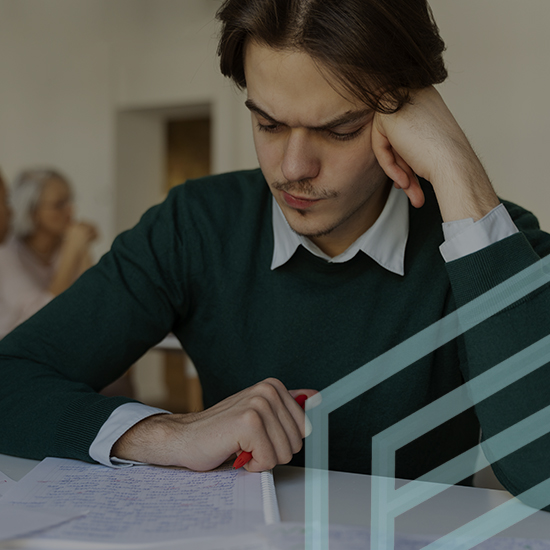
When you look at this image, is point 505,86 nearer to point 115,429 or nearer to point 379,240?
point 379,240

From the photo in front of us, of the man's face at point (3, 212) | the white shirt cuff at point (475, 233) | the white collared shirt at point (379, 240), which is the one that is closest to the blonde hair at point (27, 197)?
the man's face at point (3, 212)

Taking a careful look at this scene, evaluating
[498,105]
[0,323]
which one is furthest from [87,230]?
[498,105]

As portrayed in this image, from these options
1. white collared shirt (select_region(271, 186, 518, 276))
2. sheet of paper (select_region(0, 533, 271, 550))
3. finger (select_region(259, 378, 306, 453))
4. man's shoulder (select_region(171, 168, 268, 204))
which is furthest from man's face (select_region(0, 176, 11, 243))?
sheet of paper (select_region(0, 533, 271, 550))

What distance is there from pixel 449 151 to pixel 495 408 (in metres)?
0.35

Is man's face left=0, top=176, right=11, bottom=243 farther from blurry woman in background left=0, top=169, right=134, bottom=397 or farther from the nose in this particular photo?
the nose

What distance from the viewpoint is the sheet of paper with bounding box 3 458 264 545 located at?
20.3 inches

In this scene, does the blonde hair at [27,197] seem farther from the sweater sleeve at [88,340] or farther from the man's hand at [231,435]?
the man's hand at [231,435]

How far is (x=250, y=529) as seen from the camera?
52 cm

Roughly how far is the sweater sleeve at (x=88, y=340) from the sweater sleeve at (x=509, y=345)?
1.46 ft

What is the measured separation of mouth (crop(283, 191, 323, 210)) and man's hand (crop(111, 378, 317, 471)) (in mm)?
288

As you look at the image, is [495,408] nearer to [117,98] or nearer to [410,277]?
[410,277]

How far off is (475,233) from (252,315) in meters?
0.41

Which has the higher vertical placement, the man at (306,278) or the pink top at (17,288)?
the man at (306,278)

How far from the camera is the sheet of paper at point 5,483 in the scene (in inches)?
25.4
